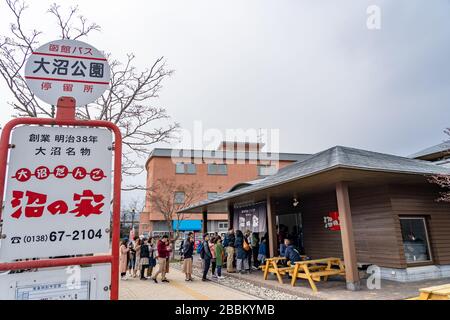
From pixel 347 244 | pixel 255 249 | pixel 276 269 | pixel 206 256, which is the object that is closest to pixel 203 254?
pixel 206 256

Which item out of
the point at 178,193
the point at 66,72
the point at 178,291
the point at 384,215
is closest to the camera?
the point at 66,72

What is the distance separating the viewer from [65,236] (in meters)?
1.65

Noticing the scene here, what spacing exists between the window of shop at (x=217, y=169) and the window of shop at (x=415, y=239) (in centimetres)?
2443

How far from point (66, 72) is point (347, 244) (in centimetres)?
836

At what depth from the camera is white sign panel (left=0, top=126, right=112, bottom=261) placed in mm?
1599

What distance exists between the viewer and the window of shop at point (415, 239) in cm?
983

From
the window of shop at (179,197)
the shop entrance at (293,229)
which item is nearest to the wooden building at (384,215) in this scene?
the shop entrance at (293,229)

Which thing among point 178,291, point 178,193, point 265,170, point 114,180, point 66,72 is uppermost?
point 265,170

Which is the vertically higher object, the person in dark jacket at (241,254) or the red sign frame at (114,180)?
the red sign frame at (114,180)

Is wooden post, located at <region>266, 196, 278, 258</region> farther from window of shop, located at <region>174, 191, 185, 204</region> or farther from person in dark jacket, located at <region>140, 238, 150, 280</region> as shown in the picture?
window of shop, located at <region>174, 191, 185, 204</region>

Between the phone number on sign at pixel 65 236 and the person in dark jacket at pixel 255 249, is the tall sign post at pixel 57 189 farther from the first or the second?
the person in dark jacket at pixel 255 249

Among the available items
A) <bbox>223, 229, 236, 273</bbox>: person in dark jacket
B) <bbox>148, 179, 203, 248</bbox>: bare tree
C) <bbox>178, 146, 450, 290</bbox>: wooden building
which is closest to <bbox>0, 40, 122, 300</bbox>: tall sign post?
<bbox>178, 146, 450, 290</bbox>: wooden building

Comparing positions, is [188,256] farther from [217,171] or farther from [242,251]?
[217,171]
